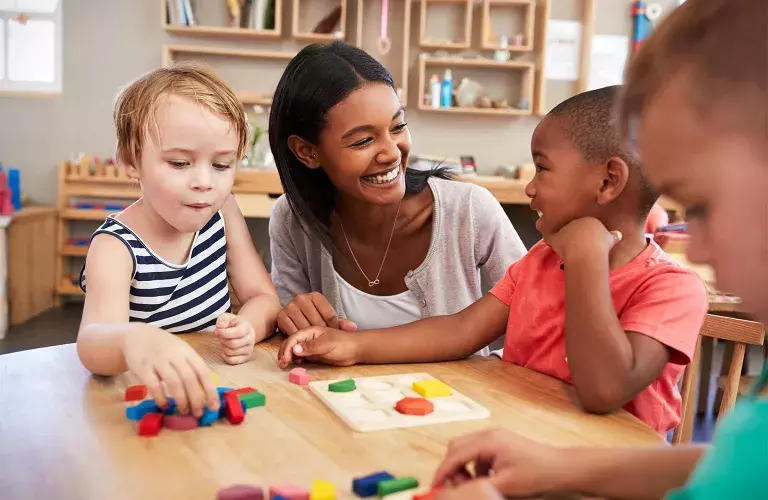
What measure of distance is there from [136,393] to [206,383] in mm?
129

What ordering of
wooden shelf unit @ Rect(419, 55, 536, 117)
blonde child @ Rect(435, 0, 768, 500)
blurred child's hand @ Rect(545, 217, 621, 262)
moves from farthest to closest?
1. wooden shelf unit @ Rect(419, 55, 536, 117)
2. blurred child's hand @ Rect(545, 217, 621, 262)
3. blonde child @ Rect(435, 0, 768, 500)

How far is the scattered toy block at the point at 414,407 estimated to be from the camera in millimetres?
836

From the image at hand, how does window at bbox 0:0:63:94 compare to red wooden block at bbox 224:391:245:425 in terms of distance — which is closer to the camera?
red wooden block at bbox 224:391:245:425

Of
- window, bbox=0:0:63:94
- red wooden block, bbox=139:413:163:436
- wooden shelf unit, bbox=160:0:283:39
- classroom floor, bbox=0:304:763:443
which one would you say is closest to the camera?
red wooden block, bbox=139:413:163:436

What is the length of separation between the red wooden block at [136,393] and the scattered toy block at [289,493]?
34cm

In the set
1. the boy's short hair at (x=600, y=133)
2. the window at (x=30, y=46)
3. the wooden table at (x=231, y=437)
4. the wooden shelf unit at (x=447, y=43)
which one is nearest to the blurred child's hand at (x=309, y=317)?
the wooden table at (x=231, y=437)

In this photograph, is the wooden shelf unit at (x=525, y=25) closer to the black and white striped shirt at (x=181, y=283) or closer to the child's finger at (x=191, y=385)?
the black and white striped shirt at (x=181, y=283)

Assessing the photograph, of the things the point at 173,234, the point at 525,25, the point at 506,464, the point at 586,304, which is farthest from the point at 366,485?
the point at 525,25

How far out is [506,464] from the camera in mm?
652

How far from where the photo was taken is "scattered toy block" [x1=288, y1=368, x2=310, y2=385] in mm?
972

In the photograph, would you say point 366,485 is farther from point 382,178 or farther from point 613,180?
point 382,178

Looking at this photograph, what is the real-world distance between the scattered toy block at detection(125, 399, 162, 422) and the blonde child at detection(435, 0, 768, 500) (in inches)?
16.3

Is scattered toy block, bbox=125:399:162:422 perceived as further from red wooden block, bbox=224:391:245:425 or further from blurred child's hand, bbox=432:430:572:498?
blurred child's hand, bbox=432:430:572:498

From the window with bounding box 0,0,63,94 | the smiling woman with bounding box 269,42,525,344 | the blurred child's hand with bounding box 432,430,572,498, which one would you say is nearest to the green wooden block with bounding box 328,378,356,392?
the blurred child's hand with bounding box 432,430,572,498
